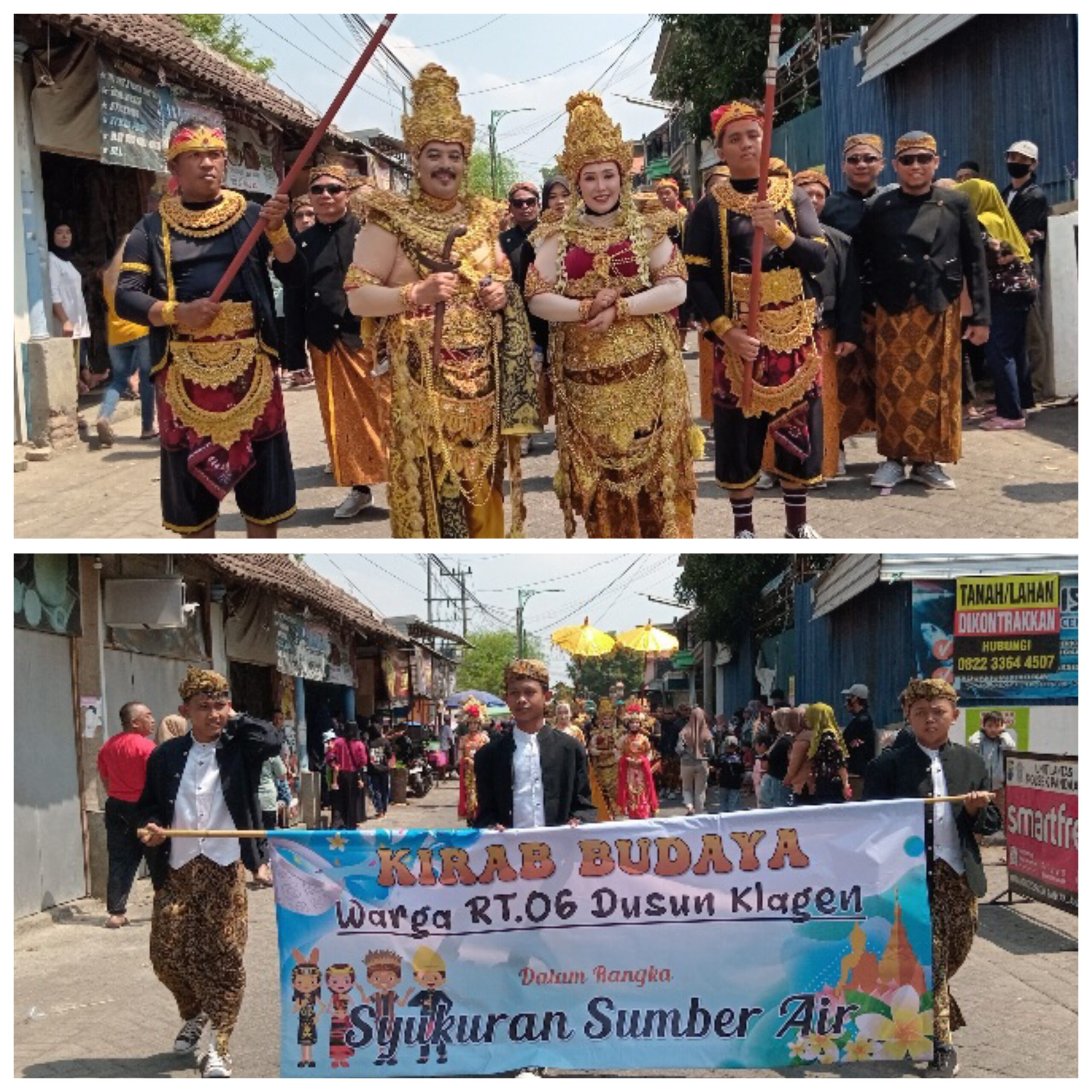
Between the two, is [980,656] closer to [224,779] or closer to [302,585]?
[224,779]

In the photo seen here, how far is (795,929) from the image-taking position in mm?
5676

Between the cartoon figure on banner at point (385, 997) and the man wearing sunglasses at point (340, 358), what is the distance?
14.9 feet

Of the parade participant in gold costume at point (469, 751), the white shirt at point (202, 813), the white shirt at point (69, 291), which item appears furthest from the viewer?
the white shirt at point (69, 291)

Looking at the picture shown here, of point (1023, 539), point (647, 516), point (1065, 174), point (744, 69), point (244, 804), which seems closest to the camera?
point (244, 804)

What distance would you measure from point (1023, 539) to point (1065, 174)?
5709 mm

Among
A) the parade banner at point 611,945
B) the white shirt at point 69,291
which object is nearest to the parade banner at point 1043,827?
the parade banner at point 611,945

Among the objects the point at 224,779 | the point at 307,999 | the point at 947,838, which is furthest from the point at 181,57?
the point at 947,838

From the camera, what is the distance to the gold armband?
22.8ft

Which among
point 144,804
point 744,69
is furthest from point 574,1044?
point 744,69

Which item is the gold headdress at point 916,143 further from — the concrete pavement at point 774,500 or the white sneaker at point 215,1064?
the white sneaker at point 215,1064

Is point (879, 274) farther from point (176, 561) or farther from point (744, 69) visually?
point (744, 69)

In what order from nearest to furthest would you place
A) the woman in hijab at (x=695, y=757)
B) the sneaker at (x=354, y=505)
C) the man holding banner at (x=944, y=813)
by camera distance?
1. the man holding banner at (x=944, y=813)
2. the sneaker at (x=354, y=505)
3. the woman in hijab at (x=695, y=757)

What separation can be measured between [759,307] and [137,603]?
7101 mm

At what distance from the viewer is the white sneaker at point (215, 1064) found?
230 inches
